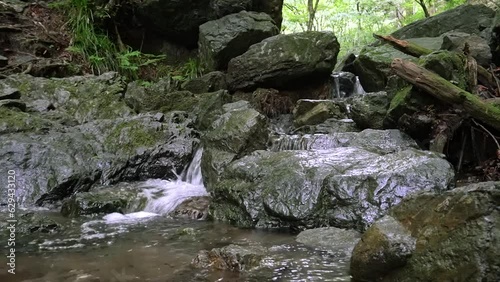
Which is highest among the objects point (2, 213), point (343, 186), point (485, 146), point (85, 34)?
point (85, 34)

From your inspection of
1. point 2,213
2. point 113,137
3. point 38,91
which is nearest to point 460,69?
point 113,137

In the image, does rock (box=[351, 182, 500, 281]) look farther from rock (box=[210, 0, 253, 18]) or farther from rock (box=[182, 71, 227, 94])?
rock (box=[210, 0, 253, 18])

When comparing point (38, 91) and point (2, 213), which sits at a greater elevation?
point (38, 91)

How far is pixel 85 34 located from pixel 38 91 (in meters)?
2.93

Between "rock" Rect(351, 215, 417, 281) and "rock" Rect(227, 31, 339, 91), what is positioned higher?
"rock" Rect(227, 31, 339, 91)

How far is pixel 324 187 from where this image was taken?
4332mm

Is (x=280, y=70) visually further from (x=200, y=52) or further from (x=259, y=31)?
(x=200, y=52)

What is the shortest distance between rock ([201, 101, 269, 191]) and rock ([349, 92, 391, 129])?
1710mm

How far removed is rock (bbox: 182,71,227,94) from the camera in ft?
32.1

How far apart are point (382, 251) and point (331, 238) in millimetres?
1112

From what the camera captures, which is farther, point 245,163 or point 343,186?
point 245,163

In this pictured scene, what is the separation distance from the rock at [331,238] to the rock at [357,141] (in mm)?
1767

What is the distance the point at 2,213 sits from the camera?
16.9ft

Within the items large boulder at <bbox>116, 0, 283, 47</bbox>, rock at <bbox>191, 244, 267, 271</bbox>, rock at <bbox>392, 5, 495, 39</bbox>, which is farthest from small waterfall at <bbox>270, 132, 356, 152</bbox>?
large boulder at <bbox>116, 0, 283, 47</bbox>
